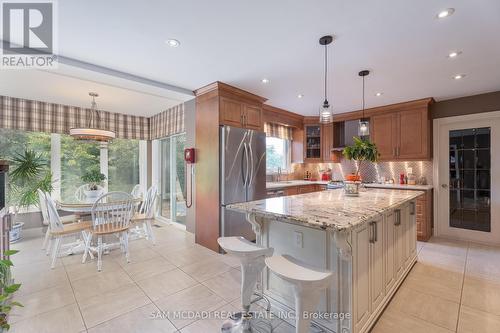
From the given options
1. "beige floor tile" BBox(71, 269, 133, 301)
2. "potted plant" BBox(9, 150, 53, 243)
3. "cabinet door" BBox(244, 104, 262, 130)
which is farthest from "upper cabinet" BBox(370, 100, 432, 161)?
"potted plant" BBox(9, 150, 53, 243)

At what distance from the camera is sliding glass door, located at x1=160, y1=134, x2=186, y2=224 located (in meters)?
4.96

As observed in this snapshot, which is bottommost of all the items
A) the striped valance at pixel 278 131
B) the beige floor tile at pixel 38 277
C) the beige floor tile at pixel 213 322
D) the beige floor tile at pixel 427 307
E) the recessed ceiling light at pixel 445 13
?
the beige floor tile at pixel 213 322

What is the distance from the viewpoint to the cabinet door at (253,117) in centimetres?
390

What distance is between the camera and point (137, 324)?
193cm

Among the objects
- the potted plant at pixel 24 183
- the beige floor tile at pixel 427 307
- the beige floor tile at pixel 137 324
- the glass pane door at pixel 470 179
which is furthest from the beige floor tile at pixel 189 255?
the glass pane door at pixel 470 179

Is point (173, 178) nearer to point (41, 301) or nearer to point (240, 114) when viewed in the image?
point (240, 114)

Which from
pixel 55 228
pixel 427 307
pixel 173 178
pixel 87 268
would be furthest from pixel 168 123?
pixel 427 307

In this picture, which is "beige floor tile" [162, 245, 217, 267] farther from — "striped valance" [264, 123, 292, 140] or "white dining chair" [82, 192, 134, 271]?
"striped valance" [264, 123, 292, 140]

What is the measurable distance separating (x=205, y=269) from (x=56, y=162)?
3.93 metres

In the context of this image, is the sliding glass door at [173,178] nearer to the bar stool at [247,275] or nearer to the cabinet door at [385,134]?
the bar stool at [247,275]

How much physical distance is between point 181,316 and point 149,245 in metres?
2.10

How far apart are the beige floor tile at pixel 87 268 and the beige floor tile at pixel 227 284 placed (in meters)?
1.35

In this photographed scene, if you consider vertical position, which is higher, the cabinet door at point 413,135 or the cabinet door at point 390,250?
the cabinet door at point 413,135

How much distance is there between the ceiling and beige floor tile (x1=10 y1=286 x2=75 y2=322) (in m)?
2.56
